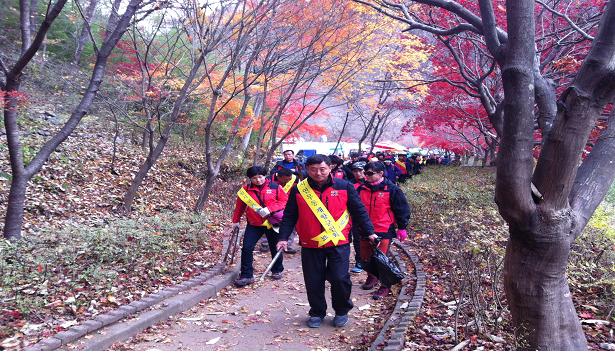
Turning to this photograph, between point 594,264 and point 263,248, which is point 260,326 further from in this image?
point 594,264

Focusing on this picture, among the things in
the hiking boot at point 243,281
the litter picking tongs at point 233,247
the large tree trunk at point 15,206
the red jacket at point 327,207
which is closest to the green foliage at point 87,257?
the large tree trunk at point 15,206

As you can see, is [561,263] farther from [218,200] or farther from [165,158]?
[165,158]

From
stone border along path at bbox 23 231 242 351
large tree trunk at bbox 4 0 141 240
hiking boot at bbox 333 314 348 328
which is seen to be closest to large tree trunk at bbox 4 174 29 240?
large tree trunk at bbox 4 0 141 240

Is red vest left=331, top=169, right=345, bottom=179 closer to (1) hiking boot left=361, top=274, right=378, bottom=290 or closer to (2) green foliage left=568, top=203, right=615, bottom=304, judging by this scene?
(1) hiking boot left=361, top=274, right=378, bottom=290

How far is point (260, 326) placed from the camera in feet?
16.1

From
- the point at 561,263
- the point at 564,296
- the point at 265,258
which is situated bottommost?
the point at 265,258

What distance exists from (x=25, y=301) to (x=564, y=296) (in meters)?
4.64

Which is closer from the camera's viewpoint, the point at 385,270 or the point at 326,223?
the point at 326,223

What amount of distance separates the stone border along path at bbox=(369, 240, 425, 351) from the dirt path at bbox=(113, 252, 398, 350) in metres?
0.18

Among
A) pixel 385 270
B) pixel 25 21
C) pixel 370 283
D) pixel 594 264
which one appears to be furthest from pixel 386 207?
pixel 25 21

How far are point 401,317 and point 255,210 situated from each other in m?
2.43

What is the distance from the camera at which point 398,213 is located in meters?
6.02

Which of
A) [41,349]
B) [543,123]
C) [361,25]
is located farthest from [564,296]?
[361,25]

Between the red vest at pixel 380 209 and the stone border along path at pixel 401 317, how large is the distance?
2.65ft
